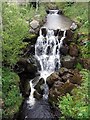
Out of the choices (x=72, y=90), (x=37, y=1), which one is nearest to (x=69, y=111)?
(x=72, y=90)

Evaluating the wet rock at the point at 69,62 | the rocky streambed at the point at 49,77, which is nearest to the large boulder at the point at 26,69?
the rocky streambed at the point at 49,77

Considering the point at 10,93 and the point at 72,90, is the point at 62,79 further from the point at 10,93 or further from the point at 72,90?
the point at 10,93

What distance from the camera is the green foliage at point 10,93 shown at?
13382mm

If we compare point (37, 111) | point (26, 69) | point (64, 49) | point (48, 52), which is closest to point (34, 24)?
point (48, 52)

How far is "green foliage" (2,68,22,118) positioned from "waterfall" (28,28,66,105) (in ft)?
8.61

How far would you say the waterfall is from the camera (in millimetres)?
17753

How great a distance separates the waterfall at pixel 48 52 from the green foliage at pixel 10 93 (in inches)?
103

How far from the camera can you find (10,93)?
14.2 meters

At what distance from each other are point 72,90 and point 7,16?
199 inches

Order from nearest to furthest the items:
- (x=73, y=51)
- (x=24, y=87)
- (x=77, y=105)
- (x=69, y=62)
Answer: (x=77, y=105) → (x=24, y=87) → (x=69, y=62) → (x=73, y=51)

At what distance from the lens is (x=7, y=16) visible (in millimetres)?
14500

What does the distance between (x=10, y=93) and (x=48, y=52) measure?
16.8ft

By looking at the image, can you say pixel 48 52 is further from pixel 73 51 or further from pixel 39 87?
pixel 39 87

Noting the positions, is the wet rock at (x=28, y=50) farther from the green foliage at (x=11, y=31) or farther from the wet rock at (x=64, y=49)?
the green foliage at (x=11, y=31)
